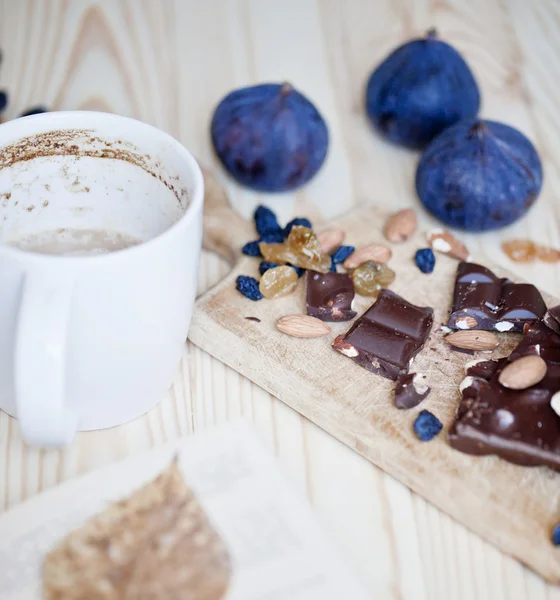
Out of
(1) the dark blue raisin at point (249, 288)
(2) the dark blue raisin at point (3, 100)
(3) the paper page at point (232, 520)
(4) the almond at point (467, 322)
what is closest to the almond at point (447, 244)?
(4) the almond at point (467, 322)

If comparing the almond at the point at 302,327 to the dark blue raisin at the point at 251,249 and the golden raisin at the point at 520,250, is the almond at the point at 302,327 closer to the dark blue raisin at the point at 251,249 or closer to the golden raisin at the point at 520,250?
the dark blue raisin at the point at 251,249

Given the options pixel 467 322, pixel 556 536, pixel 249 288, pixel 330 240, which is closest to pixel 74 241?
pixel 249 288

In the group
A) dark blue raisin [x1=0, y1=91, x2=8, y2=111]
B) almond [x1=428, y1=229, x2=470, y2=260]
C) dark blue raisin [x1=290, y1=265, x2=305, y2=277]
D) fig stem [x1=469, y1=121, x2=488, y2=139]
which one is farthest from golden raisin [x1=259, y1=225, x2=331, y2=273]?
dark blue raisin [x1=0, y1=91, x2=8, y2=111]

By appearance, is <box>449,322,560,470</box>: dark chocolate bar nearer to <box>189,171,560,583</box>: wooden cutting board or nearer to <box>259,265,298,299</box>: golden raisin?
<box>189,171,560,583</box>: wooden cutting board

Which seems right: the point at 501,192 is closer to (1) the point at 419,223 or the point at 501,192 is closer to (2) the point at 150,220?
(1) the point at 419,223

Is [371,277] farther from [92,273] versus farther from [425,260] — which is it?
[92,273]
